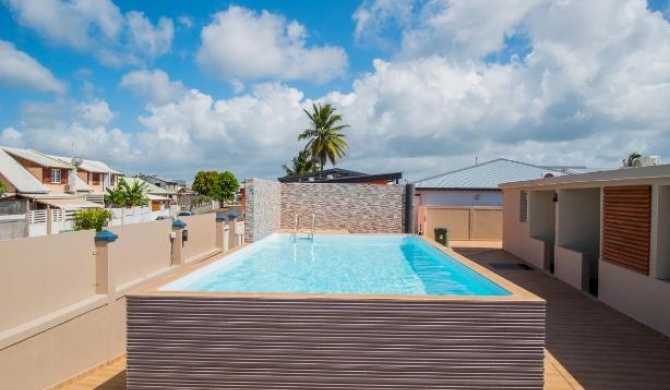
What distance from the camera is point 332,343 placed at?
14.7 ft

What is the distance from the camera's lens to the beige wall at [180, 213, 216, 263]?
33.1 feet

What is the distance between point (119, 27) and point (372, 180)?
15.0 metres

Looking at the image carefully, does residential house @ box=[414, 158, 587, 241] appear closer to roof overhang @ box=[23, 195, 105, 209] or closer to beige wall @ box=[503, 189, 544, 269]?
beige wall @ box=[503, 189, 544, 269]

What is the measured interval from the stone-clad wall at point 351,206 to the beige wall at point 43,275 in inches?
523

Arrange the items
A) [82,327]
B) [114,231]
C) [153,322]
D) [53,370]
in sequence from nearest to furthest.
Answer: [153,322] → [53,370] → [82,327] → [114,231]

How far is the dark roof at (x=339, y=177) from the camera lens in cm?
2475

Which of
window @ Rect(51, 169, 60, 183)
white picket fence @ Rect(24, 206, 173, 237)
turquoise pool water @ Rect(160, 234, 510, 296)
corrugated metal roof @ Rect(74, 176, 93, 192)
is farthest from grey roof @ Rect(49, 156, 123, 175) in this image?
turquoise pool water @ Rect(160, 234, 510, 296)

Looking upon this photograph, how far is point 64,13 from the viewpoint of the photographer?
1310 centimetres

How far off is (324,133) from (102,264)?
32907mm

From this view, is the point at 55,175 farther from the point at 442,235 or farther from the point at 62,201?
the point at 442,235

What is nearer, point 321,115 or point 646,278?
point 646,278

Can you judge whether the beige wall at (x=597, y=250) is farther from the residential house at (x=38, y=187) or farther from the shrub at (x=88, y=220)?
the residential house at (x=38, y=187)

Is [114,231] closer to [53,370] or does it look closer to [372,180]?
[53,370]

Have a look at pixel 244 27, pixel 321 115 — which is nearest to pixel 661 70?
pixel 244 27
